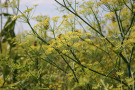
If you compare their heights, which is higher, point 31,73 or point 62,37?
point 62,37

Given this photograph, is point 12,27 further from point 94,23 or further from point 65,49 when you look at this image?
point 65,49

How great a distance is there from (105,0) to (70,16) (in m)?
0.54

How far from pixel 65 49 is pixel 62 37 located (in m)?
0.17

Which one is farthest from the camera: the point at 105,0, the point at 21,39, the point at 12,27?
the point at 12,27

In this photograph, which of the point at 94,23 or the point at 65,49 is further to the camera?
the point at 94,23

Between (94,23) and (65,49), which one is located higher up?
(94,23)

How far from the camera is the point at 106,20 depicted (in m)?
2.78

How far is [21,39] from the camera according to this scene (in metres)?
2.75

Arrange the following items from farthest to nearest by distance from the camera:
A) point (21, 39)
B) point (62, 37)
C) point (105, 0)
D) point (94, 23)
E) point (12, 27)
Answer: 1. point (12, 27)
2. point (21, 39)
3. point (94, 23)
4. point (105, 0)
5. point (62, 37)

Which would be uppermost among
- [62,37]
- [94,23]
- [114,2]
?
[114,2]

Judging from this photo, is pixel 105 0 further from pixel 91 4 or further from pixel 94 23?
pixel 94 23

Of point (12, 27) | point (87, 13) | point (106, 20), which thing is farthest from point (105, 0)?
point (12, 27)

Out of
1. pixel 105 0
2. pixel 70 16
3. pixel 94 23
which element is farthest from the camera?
pixel 94 23

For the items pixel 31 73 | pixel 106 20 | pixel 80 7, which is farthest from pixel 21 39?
pixel 106 20
